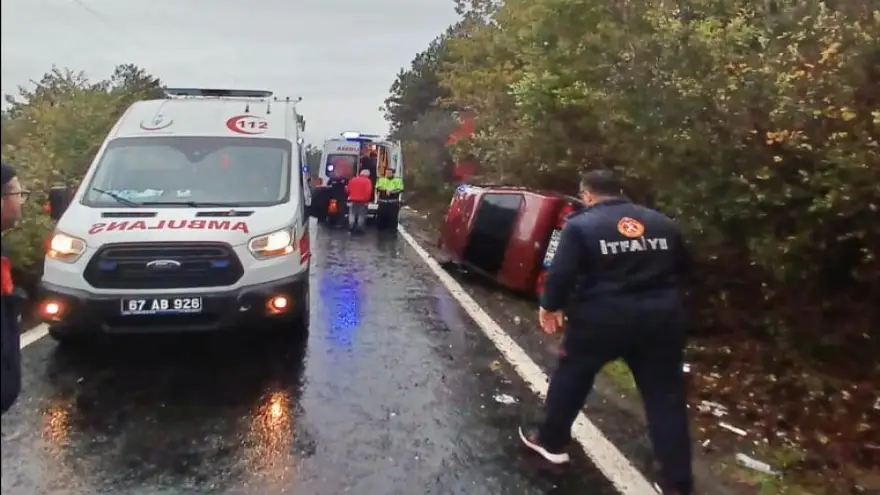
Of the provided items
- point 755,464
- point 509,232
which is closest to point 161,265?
point 755,464

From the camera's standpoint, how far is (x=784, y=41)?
8398 mm

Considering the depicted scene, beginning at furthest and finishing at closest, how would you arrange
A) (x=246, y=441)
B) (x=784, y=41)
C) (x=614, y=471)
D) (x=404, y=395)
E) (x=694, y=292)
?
(x=694, y=292)
(x=784, y=41)
(x=404, y=395)
(x=246, y=441)
(x=614, y=471)

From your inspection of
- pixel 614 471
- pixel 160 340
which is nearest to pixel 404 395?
pixel 614 471

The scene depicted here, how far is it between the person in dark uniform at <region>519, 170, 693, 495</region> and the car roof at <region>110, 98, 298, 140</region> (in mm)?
5181

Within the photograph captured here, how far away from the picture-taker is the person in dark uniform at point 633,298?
16.1 ft

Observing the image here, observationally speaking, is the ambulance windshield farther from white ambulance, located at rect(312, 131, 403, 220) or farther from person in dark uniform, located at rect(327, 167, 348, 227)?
white ambulance, located at rect(312, 131, 403, 220)

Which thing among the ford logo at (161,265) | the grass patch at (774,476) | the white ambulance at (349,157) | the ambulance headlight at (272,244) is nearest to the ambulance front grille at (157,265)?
the ford logo at (161,265)

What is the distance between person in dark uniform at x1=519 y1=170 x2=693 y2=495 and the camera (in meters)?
4.90

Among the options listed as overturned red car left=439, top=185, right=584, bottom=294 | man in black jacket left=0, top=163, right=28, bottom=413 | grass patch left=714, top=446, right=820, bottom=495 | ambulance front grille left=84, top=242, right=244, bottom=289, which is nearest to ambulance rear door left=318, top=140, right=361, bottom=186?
overturned red car left=439, top=185, right=584, bottom=294

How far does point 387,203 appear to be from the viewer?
2356 centimetres

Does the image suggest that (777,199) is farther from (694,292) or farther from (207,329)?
(207,329)

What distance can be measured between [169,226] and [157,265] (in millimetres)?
367

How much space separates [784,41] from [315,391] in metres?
5.19

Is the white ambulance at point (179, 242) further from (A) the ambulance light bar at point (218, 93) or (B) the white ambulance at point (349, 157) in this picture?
(B) the white ambulance at point (349, 157)
